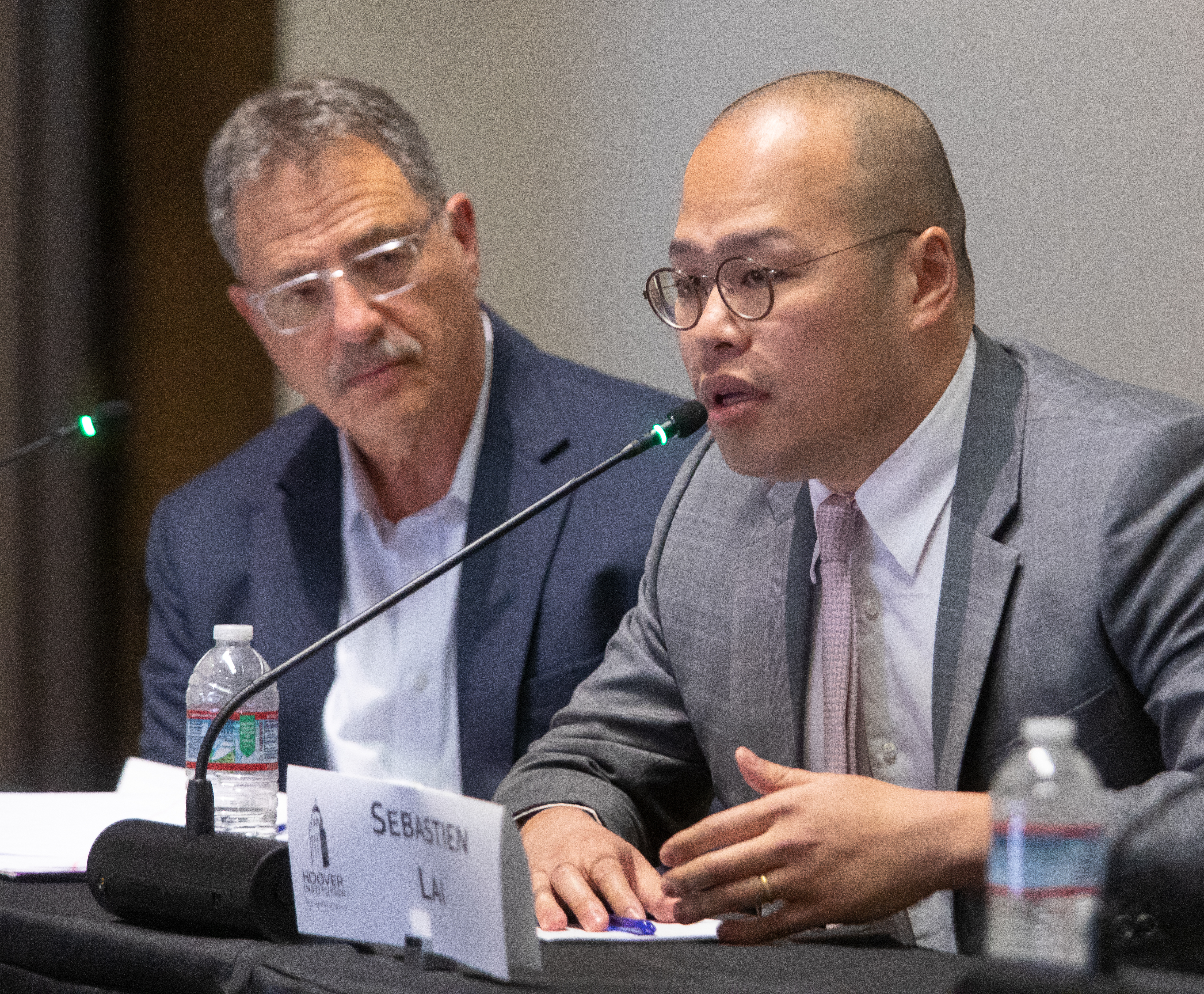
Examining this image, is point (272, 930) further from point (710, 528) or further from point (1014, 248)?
point (1014, 248)

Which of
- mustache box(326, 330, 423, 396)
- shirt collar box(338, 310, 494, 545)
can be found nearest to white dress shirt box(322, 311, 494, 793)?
shirt collar box(338, 310, 494, 545)

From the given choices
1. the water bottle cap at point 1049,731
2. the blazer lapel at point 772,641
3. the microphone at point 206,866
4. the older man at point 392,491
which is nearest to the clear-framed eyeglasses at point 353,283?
the older man at point 392,491

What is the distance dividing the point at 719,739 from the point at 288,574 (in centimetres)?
95

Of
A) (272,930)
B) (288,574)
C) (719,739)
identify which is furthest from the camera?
(288,574)

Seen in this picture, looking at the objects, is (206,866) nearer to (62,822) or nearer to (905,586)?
(62,822)

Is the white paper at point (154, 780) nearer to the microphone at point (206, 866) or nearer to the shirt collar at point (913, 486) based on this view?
the microphone at point (206, 866)

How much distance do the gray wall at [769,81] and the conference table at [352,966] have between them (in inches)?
53.6

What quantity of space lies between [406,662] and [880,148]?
117 cm

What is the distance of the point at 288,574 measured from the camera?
7.72 ft

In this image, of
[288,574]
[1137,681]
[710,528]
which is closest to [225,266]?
[288,574]

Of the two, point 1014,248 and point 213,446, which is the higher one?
point 1014,248

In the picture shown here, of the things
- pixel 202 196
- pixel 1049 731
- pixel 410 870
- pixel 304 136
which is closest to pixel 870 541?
pixel 410 870

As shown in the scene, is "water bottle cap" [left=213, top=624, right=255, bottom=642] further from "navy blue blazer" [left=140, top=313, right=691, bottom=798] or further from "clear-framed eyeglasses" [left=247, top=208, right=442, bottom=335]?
"clear-framed eyeglasses" [left=247, top=208, right=442, bottom=335]

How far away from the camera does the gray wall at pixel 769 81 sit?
7.15 feet
